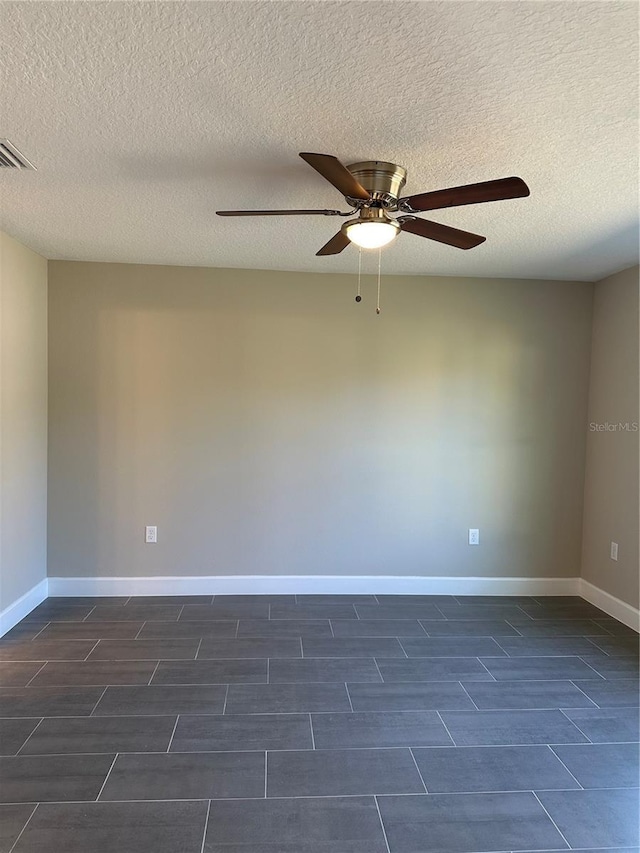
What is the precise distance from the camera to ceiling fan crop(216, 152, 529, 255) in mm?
1666

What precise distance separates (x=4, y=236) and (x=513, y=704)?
3.62 m

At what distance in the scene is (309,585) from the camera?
12.1 feet

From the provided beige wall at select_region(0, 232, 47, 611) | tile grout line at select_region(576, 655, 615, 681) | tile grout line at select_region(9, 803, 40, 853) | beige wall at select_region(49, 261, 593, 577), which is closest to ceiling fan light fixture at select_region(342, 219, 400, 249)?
beige wall at select_region(49, 261, 593, 577)

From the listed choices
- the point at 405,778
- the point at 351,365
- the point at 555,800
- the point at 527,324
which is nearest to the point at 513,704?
the point at 555,800

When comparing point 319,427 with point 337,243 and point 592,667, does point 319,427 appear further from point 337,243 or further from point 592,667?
point 592,667

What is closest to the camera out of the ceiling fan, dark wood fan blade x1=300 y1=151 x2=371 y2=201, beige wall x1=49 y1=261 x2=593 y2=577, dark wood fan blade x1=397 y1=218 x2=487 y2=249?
dark wood fan blade x1=300 y1=151 x2=371 y2=201

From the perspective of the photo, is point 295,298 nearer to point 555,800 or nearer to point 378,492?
point 378,492

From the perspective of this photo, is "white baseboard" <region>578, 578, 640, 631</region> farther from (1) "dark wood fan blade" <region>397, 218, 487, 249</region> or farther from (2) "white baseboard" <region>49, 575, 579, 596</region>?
(1) "dark wood fan blade" <region>397, 218, 487, 249</region>

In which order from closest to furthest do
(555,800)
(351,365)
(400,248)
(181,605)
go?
1. (555,800)
2. (400,248)
3. (181,605)
4. (351,365)

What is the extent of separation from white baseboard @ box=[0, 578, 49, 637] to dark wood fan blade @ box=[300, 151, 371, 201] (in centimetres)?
294

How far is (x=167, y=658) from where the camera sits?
276cm

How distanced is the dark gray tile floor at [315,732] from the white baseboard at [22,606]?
63 millimetres

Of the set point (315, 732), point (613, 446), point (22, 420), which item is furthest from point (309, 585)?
point (613, 446)

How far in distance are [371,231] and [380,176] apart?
0.81 ft
